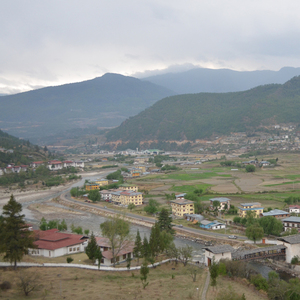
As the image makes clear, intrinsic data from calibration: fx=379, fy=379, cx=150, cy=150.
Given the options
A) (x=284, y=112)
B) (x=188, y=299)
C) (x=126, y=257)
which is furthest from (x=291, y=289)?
(x=284, y=112)

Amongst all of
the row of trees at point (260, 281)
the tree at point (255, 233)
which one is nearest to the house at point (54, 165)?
the tree at point (255, 233)

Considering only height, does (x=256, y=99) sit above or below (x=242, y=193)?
→ above

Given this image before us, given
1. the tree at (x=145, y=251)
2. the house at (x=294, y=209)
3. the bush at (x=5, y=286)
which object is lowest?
the house at (x=294, y=209)

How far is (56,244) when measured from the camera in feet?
88.9

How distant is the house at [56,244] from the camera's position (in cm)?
2675

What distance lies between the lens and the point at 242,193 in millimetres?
55500

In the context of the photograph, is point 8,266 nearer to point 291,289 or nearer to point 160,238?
point 160,238

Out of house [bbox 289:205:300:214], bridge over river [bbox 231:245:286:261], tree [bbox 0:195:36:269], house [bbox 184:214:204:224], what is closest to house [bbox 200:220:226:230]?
house [bbox 184:214:204:224]

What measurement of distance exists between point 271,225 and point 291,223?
2.74m

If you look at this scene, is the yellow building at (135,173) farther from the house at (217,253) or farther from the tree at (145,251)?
the tree at (145,251)

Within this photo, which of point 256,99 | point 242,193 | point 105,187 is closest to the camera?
point 242,193

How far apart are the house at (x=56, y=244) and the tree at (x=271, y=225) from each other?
16064mm

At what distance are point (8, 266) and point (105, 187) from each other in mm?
42590

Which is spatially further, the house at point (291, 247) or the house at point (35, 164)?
the house at point (35, 164)
